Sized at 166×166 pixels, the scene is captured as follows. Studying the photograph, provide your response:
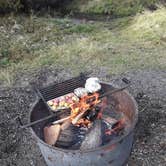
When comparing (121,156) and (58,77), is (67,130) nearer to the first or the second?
(121,156)

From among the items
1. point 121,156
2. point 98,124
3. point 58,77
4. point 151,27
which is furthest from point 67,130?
point 151,27

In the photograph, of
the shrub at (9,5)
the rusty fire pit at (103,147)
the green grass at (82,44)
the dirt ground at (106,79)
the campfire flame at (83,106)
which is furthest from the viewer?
the shrub at (9,5)

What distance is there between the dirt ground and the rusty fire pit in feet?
1.43

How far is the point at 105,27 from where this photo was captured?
7.29 meters

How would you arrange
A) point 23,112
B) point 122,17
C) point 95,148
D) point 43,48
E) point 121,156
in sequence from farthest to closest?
point 122,17 → point 43,48 → point 23,112 → point 121,156 → point 95,148

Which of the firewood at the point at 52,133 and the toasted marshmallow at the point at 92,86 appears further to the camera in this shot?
the toasted marshmallow at the point at 92,86

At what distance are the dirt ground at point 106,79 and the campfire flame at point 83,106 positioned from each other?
0.79 meters

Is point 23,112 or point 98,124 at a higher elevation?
point 98,124

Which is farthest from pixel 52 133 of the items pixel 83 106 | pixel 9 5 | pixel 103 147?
pixel 9 5

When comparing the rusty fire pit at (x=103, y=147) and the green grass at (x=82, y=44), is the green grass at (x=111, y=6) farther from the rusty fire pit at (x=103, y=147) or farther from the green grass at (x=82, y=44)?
the rusty fire pit at (x=103, y=147)

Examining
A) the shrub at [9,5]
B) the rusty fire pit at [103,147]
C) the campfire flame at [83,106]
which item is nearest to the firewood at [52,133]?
the rusty fire pit at [103,147]

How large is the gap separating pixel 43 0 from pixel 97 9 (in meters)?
1.27

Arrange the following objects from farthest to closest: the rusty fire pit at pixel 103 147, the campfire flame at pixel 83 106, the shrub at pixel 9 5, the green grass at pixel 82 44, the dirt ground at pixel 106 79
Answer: the shrub at pixel 9 5
the green grass at pixel 82 44
the dirt ground at pixel 106 79
the campfire flame at pixel 83 106
the rusty fire pit at pixel 103 147

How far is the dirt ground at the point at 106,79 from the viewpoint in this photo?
4.12m
